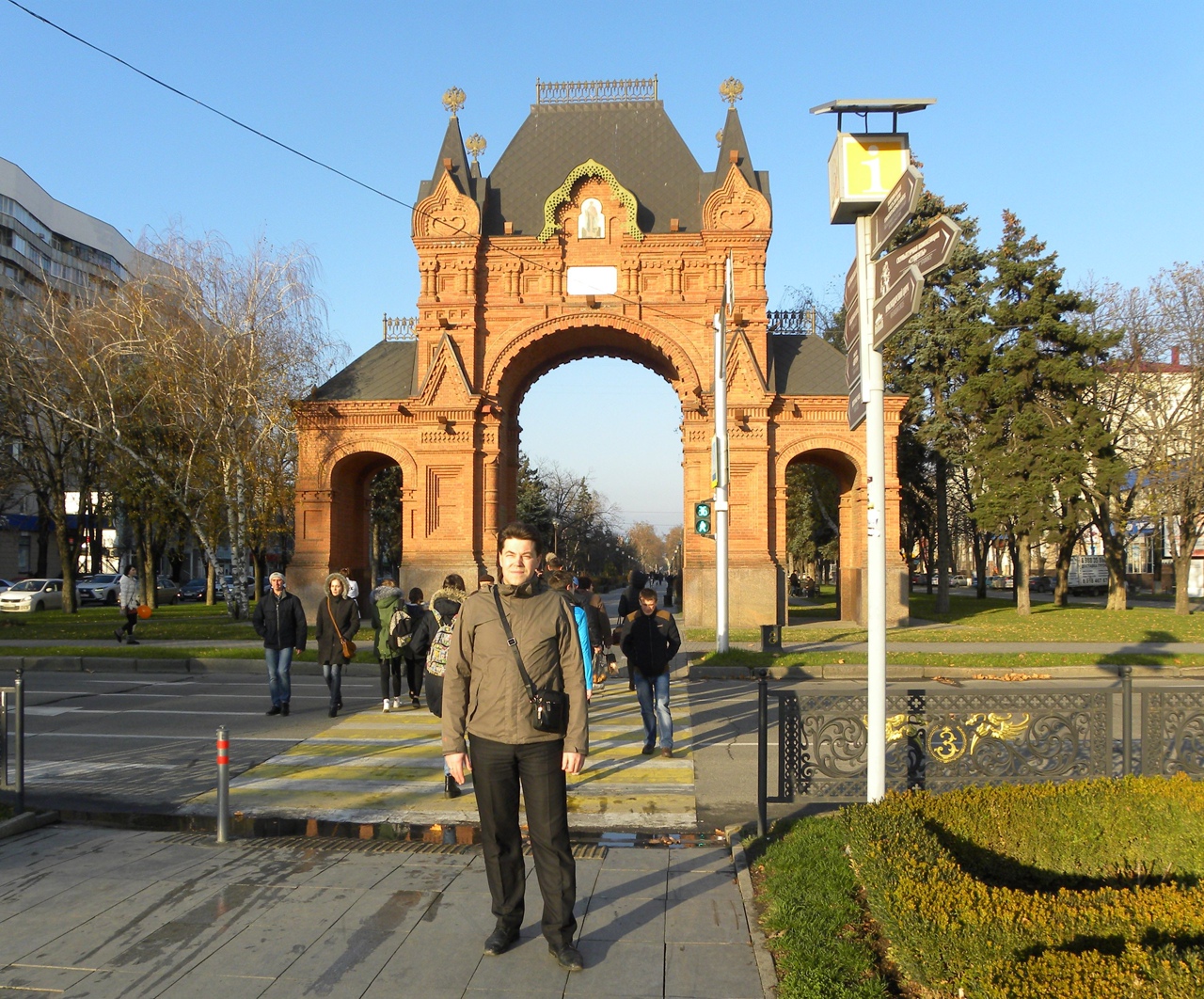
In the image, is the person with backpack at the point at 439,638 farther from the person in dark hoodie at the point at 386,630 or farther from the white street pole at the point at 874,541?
the white street pole at the point at 874,541

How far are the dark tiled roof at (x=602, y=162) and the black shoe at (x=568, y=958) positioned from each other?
2924cm

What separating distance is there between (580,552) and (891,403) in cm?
5236

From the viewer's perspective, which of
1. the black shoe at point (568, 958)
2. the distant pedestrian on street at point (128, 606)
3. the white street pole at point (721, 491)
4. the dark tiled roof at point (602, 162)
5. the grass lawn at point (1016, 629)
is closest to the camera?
the black shoe at point (568, 958)

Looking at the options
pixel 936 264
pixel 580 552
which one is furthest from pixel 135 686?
pixel 580 552

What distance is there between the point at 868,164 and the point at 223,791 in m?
6.40

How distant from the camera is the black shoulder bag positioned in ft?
15.4

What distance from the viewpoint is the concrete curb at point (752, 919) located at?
4.54 meters

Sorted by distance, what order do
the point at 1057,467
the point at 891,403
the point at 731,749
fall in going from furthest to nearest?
1. the point at 1057,467
2. the point at 891,403
3. the point at 731,749

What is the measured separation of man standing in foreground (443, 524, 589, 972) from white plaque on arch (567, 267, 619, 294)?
26931 millimetres

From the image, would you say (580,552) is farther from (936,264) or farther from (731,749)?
(936,264)

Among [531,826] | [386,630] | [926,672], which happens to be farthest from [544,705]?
[926,672]

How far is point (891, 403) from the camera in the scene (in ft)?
96.4

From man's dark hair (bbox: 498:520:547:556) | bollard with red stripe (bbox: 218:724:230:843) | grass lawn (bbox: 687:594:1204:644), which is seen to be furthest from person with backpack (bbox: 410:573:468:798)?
grass lawn (bbox: 687:594:1204:644)

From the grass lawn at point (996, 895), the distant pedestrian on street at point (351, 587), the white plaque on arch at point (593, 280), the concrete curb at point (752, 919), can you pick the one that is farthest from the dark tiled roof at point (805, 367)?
the grass lawn at point (996, 895)
